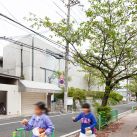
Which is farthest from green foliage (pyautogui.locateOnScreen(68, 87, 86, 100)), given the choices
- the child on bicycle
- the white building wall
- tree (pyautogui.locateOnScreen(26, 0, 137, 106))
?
the child on bicycle

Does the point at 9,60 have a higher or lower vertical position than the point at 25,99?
higher

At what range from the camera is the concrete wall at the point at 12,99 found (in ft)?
115

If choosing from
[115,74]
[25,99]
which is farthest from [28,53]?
[115,74]

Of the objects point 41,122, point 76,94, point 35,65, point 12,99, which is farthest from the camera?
point 76,94

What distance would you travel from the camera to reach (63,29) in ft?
66.1

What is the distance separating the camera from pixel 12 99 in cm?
3597

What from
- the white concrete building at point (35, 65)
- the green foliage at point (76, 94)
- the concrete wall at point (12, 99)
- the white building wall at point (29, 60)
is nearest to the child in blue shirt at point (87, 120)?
the concrete wall at point (12, 99)

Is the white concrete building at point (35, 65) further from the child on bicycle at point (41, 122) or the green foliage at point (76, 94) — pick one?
the child on bicycle at point (41, 122)

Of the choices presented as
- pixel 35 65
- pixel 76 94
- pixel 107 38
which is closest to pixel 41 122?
pixel 107 38

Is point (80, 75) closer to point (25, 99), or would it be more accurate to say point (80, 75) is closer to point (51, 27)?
point (25, 99)

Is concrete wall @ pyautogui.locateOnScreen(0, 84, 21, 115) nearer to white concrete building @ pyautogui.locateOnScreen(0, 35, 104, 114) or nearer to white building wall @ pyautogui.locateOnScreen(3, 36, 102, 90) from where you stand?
white concrete building @ pyautogui.locateOnScreen(0, 35, 104, 114)

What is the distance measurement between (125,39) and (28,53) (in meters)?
28.2

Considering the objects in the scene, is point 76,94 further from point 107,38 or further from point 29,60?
point 107,38

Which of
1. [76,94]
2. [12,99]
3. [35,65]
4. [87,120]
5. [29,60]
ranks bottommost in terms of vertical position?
[87,120]
